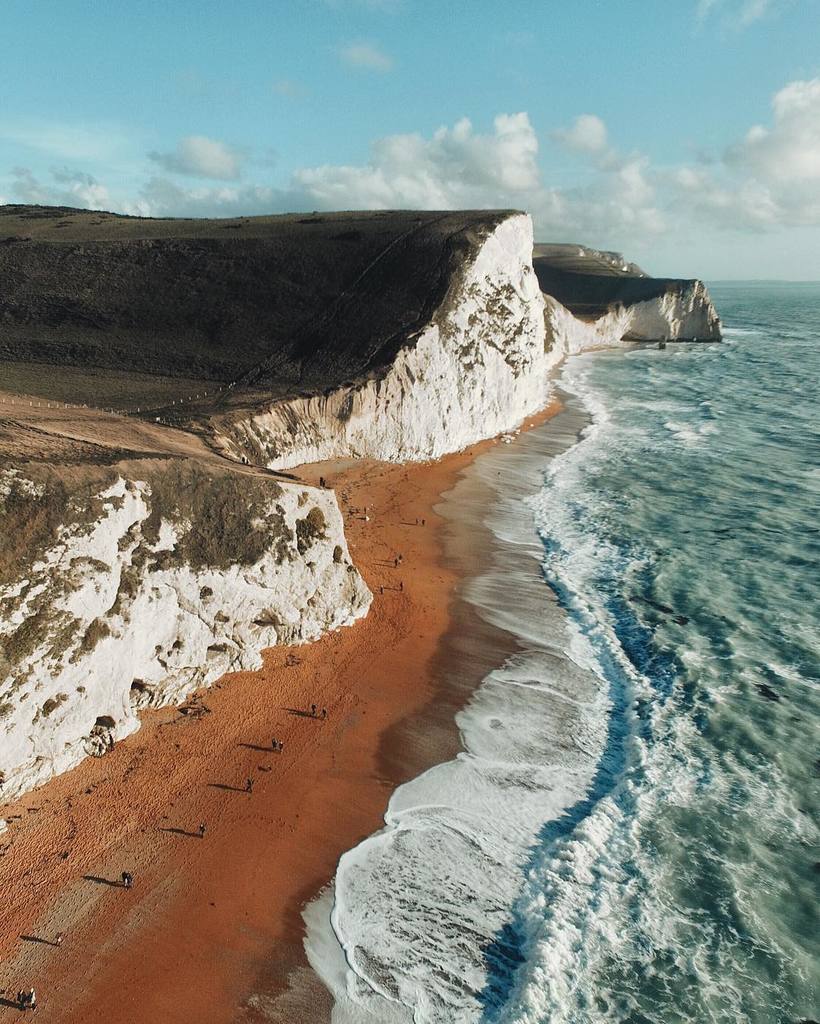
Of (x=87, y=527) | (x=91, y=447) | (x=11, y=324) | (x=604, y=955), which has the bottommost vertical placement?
(x=604, y=955)

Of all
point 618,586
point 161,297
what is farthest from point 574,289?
point 618,586

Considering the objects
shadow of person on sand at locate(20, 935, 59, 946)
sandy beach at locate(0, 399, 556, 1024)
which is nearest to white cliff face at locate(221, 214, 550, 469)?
sandy beach at locate(0, 399, 556, 1024)

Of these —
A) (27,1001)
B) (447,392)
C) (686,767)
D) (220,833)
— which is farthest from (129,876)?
(447,392)

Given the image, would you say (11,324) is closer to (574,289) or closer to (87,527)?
(87,527)

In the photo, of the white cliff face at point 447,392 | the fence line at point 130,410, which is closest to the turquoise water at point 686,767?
the white cliff face at point 447,392

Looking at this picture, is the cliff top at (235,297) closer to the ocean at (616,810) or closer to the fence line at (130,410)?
the fence line at (130,410)

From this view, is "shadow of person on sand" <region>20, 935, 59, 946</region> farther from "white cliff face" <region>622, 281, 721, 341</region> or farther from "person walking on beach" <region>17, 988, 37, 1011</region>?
"white cliff face" <region>622, 281, 721, 341</region>
